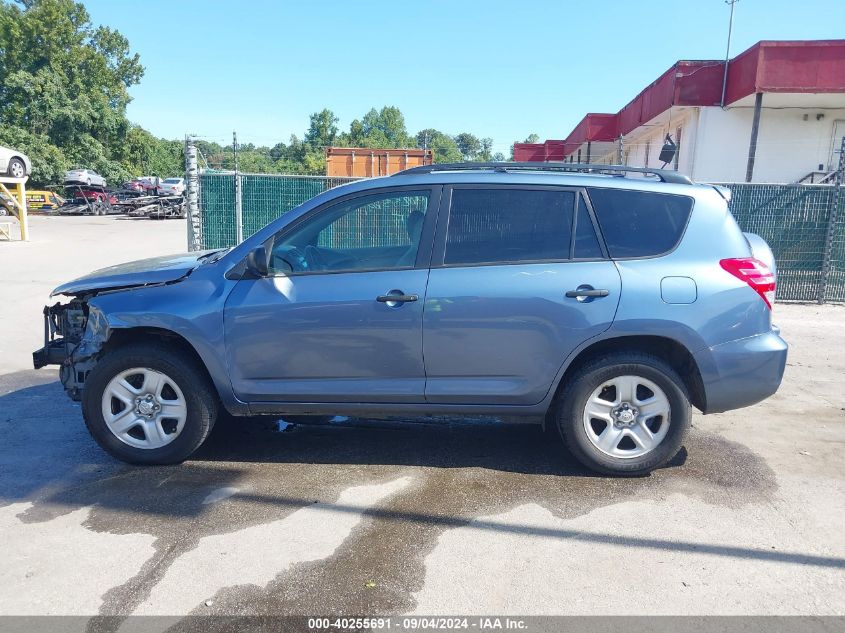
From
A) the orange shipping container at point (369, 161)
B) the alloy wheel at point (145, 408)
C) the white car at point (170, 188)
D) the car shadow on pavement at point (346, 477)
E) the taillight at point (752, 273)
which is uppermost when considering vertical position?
the orange shipping container at point (369, 161)

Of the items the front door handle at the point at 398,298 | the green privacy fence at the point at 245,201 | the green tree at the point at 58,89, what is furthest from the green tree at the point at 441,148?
the green tree at the point at 58,89

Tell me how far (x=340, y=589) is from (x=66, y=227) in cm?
2656

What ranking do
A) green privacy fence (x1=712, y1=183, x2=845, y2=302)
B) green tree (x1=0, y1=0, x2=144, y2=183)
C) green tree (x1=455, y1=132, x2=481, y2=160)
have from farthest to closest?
green tree (x1=455, y1=132, x2=481, y2=160) < green tree (x1=0, y1=0, x2=144, y2=183) < green privacy fence (x1=712, y1=183, x2=845, y2=302)

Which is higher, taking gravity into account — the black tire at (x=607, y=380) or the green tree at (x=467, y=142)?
the green tree at (x=467, y=142)

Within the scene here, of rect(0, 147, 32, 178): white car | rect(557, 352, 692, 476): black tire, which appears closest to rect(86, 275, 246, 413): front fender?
rect(557, 352, 692, 476): black tire

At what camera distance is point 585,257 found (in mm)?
4152

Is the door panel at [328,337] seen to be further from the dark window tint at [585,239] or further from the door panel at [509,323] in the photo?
the dark window tint at [585,239]

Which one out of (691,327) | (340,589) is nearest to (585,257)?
(691,327)

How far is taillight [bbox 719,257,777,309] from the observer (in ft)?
13.3

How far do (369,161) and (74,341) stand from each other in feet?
52.3

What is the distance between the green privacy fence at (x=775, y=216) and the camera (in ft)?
34.8

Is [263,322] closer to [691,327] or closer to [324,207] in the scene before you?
[324,207]

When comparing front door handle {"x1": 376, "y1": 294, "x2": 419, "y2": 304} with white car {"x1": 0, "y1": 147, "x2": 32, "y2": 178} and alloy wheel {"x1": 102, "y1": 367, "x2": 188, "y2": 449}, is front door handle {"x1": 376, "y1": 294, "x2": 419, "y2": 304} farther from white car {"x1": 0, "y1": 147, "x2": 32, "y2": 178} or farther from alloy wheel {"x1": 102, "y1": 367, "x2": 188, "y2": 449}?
white car {"x1": 0, "y1": 147, "x2": 32, "y2": 178}

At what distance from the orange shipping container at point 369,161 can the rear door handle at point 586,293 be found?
634 inches
